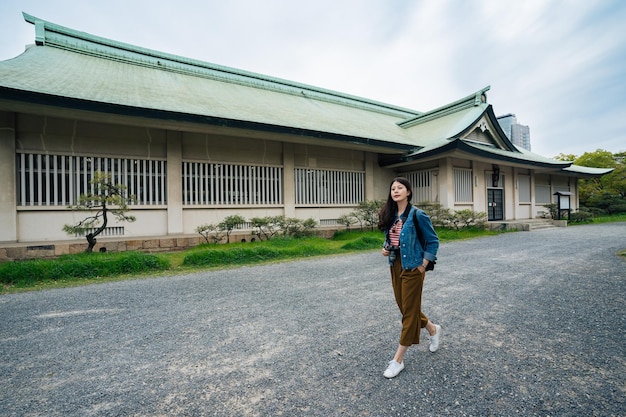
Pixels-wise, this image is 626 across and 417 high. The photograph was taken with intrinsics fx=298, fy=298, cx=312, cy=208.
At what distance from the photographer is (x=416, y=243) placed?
8.49 feet

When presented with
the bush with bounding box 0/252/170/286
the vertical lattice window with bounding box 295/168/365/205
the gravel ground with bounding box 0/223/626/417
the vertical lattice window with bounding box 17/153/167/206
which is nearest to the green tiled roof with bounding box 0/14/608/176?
the vertical lattice window with bounding box 295/168/365/205

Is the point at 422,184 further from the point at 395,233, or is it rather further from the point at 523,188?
the point at 395,233

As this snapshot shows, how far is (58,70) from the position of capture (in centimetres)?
934

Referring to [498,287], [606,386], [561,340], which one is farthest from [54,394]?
[498,287]

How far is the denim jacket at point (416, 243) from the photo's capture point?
2.54m

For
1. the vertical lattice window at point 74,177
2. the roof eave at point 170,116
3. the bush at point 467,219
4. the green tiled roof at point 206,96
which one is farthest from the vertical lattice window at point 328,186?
the vertical lattice window at point 74,177

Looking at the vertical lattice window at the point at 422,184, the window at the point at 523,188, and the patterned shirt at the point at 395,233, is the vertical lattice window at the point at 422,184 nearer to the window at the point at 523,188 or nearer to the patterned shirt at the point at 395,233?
the window at the point at 523,188

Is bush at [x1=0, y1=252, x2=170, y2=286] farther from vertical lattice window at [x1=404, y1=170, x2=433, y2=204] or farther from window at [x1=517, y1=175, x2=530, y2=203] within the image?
window at [x1=517, y1=175, x2=530, y2=203]

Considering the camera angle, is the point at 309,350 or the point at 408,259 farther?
the point at 309,350

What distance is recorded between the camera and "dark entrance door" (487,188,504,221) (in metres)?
16.7

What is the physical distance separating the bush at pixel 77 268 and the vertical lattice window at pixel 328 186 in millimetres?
7046

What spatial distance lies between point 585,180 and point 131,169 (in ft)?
111

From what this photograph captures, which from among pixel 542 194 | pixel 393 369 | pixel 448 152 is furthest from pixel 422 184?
pixel 393 369

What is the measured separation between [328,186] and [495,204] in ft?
33.4
